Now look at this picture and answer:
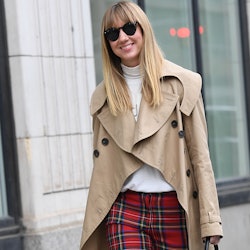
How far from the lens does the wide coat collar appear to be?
4215mm

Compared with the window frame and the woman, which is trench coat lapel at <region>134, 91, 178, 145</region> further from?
the window frame

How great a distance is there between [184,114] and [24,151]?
2.58 m

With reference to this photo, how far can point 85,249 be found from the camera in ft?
14.5

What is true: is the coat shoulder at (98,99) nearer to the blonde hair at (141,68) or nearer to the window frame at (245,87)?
the blonde hair at (141,68)

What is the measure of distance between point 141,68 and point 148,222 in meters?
0.81

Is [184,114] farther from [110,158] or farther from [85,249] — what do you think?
[85,249]

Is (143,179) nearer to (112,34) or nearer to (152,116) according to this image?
(152,116)

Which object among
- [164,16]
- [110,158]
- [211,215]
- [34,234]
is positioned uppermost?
[164,16]

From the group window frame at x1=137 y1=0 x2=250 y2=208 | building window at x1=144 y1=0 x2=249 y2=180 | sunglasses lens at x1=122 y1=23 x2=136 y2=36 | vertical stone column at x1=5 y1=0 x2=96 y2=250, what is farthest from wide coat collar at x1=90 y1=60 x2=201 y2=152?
building window at x1=144 y1=0 x2=249 y2=180

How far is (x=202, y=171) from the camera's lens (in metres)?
4.19

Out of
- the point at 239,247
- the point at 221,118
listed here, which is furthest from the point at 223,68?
the point at 239,247

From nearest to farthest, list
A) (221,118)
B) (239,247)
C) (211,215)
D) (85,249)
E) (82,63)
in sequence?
(211,215), (85,249), (82,63), (239,247), (221,118)

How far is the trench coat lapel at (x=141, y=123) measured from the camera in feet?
13.8

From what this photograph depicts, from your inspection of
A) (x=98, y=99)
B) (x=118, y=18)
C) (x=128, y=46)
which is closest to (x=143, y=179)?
(x=98, y=99)
